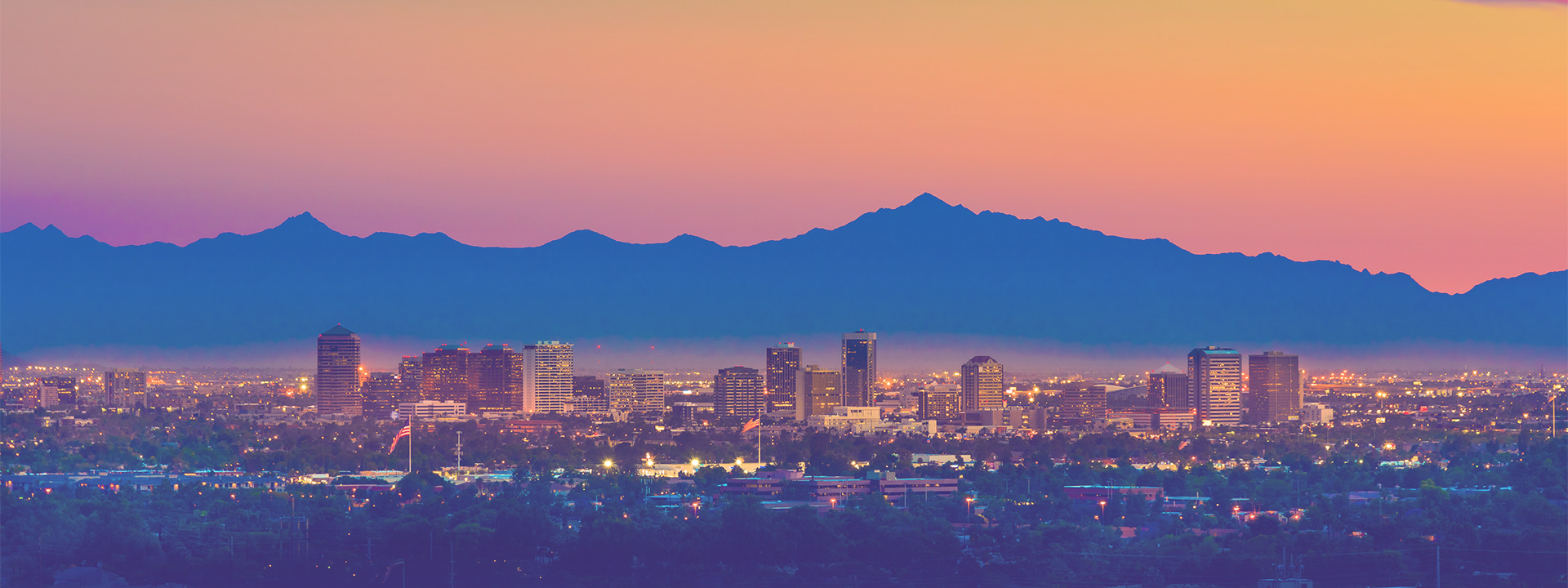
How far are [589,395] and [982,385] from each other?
18.5 metres

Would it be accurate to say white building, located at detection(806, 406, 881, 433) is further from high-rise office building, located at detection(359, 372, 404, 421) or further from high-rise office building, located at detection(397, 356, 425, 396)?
high-rise office building, located at detection(397, 356, 425, 396)

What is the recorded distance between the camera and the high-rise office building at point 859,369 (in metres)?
93.4

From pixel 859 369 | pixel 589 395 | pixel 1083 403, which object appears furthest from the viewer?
pixel 859 369

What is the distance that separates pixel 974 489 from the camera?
3850 cm

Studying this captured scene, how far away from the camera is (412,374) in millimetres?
94125

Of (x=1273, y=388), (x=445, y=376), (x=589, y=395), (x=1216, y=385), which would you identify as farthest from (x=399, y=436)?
(x=1273, y=388)

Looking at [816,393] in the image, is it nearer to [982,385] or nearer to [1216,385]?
[982,385]

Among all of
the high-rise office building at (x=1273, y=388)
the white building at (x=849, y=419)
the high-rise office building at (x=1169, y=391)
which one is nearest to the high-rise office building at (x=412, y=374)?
the white building at (x=849, y=419)

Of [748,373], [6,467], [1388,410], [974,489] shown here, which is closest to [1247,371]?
[1388,410]

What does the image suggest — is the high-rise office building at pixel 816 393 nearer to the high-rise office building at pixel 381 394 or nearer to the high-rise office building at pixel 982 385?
the high-rise office building at pixel 982 385

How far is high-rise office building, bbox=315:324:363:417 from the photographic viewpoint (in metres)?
88.6

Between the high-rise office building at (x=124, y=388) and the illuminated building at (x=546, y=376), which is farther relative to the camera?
the illuminated building at (x=546, y=376)

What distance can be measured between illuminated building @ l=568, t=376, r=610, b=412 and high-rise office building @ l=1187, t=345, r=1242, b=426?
26498mm

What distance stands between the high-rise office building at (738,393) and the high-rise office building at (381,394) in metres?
14.2
